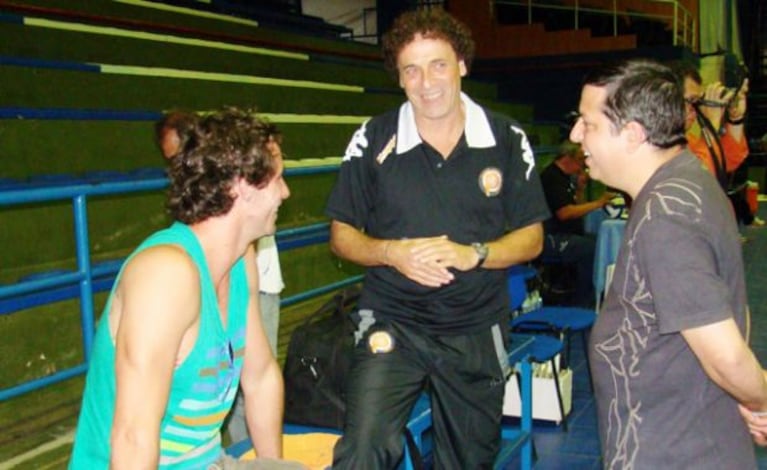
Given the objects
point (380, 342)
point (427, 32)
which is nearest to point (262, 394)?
point (380, 342)

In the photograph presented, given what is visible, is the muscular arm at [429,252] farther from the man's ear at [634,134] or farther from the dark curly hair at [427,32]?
the man's ear at [634,134]

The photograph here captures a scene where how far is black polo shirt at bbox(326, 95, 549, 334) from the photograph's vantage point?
2.11 metres

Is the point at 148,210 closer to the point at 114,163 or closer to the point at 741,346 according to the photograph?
the point at 114,163

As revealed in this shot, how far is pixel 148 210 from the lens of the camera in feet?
15.0

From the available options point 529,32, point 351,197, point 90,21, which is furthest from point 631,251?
point 529,32

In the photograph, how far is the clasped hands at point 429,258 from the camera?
1.97 metres

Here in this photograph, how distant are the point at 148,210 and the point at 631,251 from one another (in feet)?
12.3

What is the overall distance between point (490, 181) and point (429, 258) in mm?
322

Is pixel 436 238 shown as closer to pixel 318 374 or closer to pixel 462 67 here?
pixel 462 67

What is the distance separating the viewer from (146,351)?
1.28 meters

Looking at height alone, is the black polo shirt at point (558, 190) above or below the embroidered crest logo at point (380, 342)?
above

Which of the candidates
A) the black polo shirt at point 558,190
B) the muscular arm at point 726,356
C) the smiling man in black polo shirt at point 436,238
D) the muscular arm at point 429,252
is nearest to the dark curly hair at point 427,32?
the smiling man in black polo shirt at point 436,238

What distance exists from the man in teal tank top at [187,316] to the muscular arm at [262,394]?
179 millimetres

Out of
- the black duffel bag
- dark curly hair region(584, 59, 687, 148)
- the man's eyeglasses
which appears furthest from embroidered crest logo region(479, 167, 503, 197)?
the man's eyeglasses
